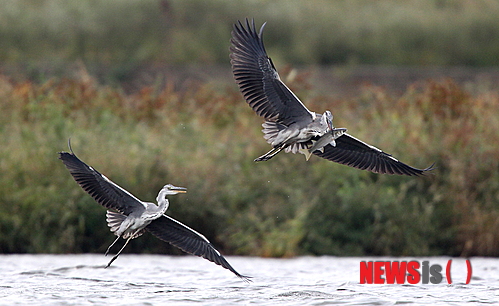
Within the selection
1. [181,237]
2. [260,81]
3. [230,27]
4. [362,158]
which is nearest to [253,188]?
[362,158]

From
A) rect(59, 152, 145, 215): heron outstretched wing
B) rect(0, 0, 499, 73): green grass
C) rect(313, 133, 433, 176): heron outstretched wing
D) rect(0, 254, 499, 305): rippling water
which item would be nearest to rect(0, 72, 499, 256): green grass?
rect(0, 254, 499, 305): rippling water

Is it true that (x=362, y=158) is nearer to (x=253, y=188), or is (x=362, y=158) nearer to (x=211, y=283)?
(x=211, y=283)

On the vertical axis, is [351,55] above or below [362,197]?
above

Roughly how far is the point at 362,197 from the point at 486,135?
88.4 inches

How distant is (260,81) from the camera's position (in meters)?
8.37

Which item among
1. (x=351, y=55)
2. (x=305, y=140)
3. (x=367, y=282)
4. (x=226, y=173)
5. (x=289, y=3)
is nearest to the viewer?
(x=305, y=140)

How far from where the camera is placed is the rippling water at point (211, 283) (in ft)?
27.7

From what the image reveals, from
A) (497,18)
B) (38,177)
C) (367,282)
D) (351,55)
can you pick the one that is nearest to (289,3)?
(351,55)

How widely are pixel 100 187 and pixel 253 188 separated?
13.4 ft

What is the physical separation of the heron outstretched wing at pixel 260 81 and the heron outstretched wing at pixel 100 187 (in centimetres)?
144

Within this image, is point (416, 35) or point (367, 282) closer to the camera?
point (367, 282)

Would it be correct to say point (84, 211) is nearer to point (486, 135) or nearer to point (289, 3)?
point (486, 135)

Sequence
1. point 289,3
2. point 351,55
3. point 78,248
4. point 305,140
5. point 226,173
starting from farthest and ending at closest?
point 289,3, point 351,55, point 226,173, point 78,248, point 305,140

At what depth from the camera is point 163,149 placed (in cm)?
1259
